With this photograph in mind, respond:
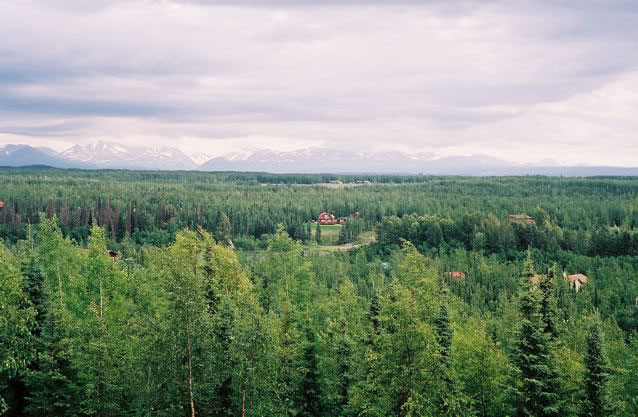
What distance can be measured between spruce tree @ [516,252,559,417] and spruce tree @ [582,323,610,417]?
7.13ft

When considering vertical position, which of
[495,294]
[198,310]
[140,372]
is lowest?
[495,294]

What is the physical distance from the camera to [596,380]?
2445cm


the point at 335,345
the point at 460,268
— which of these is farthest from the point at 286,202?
the point at 335,345

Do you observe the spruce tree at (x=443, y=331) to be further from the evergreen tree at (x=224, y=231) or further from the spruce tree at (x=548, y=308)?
the evergreen tree at (x=224, y=231)

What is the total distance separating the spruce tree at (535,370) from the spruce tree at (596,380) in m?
2.17

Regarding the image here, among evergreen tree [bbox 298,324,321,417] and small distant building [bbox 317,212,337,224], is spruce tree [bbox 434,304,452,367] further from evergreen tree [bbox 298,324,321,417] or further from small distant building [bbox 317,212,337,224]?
small distant building [bbox 317,212,337,224]

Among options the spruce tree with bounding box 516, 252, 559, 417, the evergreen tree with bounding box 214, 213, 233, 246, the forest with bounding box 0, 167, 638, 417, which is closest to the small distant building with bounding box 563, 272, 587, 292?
the forest with bounding box 0, 167, 638, 417

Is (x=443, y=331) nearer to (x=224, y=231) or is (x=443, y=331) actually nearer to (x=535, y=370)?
(x=535, y=370)

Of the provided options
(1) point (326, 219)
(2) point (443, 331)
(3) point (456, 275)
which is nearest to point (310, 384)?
(2) point (443, 331)

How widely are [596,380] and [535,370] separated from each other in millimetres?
3526

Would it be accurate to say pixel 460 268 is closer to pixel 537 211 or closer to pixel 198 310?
pixel 537 211

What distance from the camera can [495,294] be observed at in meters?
67.4

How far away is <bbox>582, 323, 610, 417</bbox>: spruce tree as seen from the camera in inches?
952

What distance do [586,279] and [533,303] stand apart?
51.6 metres
